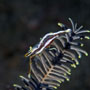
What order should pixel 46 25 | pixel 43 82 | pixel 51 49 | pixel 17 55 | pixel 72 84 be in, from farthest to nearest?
pixel 46 25, pixel 17 55, pixel 72 84, pixel 43 82, pixel 51 49

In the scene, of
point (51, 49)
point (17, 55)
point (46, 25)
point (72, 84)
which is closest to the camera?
point (51, 49)

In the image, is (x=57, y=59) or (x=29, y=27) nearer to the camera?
(x=57, y=59)

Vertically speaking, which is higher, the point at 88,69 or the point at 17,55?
the point at 17,55

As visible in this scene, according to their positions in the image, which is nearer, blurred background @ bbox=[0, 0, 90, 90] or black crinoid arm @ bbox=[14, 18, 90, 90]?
black crinoid arm @ bbox=[14, 18, 90, 90]

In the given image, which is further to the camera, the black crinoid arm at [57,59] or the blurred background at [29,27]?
the blurred background at [29,27]

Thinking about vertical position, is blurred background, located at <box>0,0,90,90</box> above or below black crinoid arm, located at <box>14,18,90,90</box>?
above

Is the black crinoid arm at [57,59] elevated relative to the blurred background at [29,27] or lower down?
lower down

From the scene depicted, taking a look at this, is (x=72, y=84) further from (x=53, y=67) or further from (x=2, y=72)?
(x=53, y=67)

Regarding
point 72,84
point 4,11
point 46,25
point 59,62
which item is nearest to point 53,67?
point 59,62
